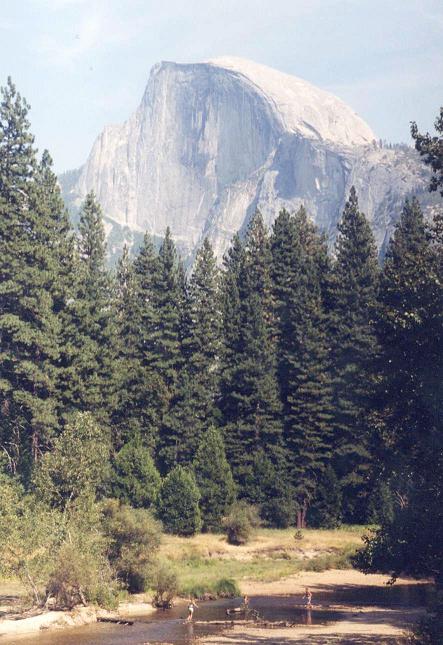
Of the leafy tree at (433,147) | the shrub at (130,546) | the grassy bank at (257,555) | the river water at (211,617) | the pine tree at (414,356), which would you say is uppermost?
the leafy tree at (433,147)

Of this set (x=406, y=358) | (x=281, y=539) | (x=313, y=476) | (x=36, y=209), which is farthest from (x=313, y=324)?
(x=406, y=358)

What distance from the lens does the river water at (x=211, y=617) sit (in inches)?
1713

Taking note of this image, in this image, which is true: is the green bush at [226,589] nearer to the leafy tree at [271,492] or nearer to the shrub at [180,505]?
the shrub at [180,505]

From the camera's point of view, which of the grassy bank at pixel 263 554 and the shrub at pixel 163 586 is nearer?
the shrub at pixel 163 586

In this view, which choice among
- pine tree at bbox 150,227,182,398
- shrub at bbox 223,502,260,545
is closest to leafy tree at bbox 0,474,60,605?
shrub at bbox 223,502,260,545

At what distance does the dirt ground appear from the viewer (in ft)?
137

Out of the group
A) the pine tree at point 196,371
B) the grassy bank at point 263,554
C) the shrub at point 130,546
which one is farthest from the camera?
the pine tree at point 196,371

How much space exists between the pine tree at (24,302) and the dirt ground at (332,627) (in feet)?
70.4

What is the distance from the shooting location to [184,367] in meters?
85.8

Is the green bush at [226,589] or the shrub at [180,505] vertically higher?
the shrub at [180,505]

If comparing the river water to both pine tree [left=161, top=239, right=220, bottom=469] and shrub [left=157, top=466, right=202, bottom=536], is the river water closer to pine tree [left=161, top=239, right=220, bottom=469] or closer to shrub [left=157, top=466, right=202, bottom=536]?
shrub [left=157, top=466, right=202, bottom=536]

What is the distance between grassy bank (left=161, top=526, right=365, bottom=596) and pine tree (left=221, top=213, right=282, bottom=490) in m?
7.36

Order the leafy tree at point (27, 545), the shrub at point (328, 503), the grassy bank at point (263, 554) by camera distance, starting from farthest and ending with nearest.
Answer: the shrub at point (328, 503), the grassy bank at point (263, 554), the leafy tree at point (27, 545)

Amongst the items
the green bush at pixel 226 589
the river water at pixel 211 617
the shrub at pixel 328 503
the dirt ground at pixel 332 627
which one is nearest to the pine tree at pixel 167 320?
the shrub at pixel 328 503
